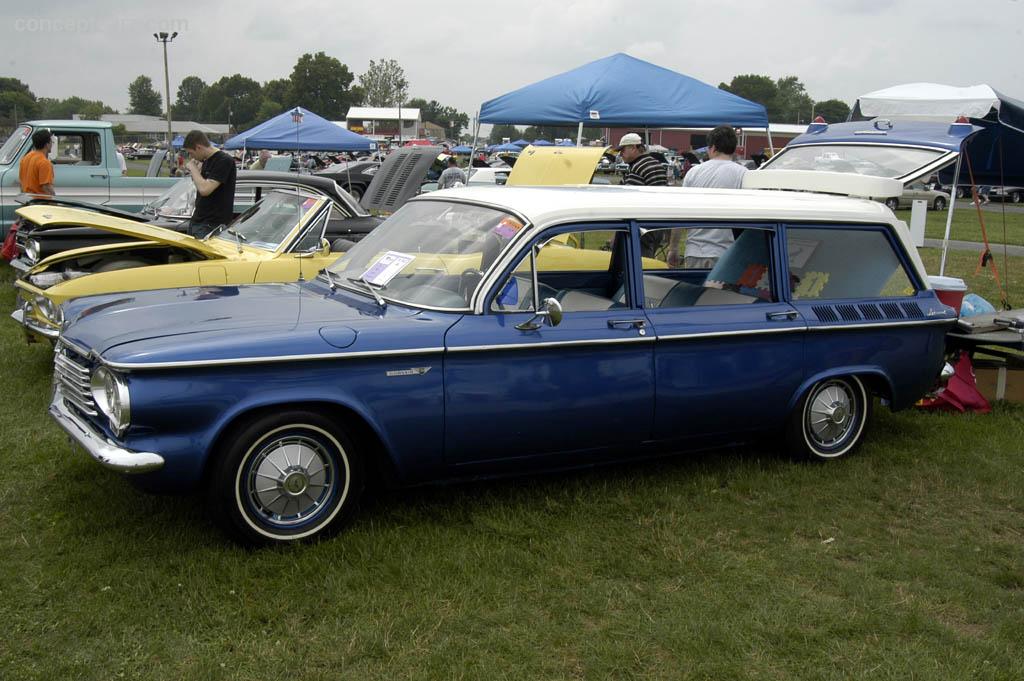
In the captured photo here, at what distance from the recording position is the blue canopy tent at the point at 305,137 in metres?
20.5

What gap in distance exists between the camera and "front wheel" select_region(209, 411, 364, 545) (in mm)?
3959

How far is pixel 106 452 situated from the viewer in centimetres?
380

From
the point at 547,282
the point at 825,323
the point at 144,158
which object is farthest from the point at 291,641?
the point at 144,158

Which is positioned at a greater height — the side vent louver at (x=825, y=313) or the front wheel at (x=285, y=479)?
the side vent louver at (x=825, y=313)

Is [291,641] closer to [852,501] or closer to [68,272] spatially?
[852,501]

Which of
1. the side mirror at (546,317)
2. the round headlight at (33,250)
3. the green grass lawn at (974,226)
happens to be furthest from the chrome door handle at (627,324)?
the green grass lawn at (974,226)

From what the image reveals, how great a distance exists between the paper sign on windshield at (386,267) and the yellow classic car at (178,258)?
191 centimetres

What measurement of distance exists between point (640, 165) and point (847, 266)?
160 inches

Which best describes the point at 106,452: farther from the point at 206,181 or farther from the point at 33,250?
the point at 33,250

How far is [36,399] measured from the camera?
645 cm

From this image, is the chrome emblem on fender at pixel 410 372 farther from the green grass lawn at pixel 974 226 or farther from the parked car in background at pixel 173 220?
the green grass lawn at pixel 974 226

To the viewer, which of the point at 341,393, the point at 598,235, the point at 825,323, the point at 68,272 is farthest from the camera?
the point at 68,272

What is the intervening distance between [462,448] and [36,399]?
371 cm

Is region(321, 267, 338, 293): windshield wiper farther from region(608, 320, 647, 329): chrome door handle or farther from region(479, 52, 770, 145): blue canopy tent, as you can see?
region(479, 52, 770, 145): blue canopy tent
